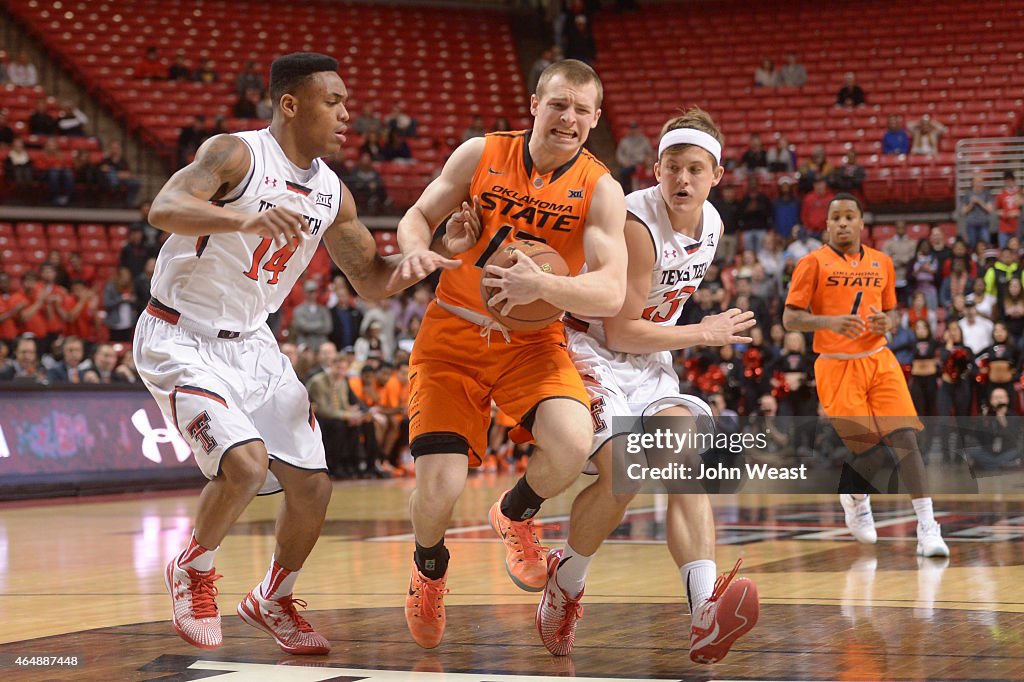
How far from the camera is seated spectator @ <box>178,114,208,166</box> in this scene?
64.8 ft

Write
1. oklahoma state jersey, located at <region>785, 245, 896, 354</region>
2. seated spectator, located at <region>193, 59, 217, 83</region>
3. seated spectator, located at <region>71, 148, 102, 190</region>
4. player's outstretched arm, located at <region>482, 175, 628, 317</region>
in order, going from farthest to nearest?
seated spectator, located at <region>193, 59, 217, 83</region> → seated spectator, located at <region>71, 148, 102, 190</region> → oklahoma state jersey, located at <region>785, 245, 896, 354</region> → player's outstretched arm, located at <region>482, 175, 628, 317</region>

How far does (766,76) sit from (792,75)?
47cm

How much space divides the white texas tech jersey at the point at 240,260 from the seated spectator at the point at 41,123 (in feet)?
51.4

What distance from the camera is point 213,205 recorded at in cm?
480

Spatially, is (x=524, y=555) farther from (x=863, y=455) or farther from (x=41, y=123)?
(x=41, y=123)

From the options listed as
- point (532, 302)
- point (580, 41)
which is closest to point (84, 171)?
point (580, 41)

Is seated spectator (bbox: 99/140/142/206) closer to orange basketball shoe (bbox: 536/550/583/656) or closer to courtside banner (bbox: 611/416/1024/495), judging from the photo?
courtside banner (bbox: 611/416/1024/495)

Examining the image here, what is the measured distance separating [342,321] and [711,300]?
4788 millimetres

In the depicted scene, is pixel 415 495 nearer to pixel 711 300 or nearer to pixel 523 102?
pixel 711 300

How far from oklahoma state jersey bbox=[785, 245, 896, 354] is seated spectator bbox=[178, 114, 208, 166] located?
12.8m

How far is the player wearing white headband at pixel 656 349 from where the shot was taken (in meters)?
5.10

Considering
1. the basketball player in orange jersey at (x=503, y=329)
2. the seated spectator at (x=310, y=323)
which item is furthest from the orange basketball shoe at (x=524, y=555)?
the seated spectator at (x=310, y=323)

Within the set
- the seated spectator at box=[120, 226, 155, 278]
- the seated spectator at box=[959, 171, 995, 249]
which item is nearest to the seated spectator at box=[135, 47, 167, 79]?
the seated spectator at box=[120, 226, 155, 278]

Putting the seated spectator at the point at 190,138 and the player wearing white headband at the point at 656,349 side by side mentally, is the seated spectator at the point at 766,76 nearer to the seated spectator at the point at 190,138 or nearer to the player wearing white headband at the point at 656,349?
the seated spectator at the point at 190,138
